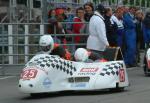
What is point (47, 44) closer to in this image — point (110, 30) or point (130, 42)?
point (110, 30)

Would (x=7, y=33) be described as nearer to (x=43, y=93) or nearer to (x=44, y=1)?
(x=44, y=1)

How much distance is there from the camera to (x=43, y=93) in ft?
41.8

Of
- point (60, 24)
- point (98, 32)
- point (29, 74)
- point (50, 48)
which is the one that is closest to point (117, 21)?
point (60, 24)

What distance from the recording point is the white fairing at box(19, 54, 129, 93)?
12.2 m

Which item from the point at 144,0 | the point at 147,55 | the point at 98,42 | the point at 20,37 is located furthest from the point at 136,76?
the point at 144,0

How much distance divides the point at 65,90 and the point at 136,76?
448 cm

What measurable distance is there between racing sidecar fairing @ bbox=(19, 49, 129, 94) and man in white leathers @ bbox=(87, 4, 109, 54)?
1.96m

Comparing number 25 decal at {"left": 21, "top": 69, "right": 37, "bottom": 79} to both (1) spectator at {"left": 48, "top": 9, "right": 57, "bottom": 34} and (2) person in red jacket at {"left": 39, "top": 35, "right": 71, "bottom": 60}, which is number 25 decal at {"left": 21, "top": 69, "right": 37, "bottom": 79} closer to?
(2) person in red jacket at {"left": 39, "top": 35, "right": 71, "bottom": 60}

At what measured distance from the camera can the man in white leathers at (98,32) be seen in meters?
14.6

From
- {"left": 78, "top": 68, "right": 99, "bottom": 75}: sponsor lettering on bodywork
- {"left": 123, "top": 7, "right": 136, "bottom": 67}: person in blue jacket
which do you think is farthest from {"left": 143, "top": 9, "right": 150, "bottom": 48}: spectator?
{"left": 78, "top": 68, "right": 99, "bottom": 75}: sponsor lettering on bodywork

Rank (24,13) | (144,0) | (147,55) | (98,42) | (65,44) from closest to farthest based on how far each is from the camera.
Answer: (98,42), (147,55), (65,44), (24,13), (144,0)

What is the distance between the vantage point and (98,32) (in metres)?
14.8

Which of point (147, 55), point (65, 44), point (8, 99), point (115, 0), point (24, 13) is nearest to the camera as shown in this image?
point (8, 99)

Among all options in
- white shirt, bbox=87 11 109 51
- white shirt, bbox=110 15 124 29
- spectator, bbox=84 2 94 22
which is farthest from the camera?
white shirt, bbox=110 15 124 29
